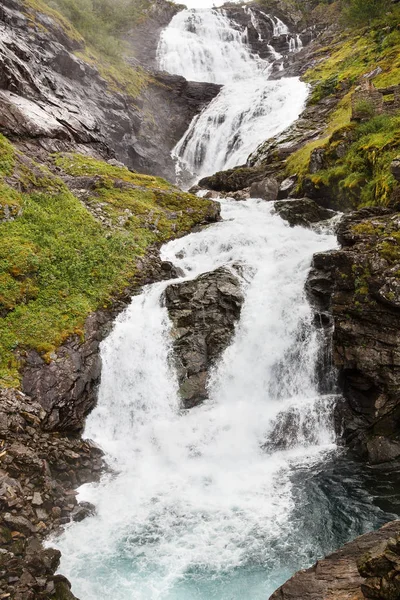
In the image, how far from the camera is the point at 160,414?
15375mm

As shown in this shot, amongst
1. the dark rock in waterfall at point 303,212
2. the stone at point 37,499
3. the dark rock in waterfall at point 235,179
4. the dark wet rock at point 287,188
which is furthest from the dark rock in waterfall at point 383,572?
the dark rock in waterfall at point 235,179

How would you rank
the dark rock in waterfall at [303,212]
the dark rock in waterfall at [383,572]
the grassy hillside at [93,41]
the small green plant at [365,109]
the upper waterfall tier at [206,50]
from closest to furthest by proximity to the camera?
the dark rock in waterfall at [383,572]
the dark rock in waterfall at [303,212]
the small green plant at [365,109]
the grassy hillside at [93,41]
the upper waterfall tier at [206,50]

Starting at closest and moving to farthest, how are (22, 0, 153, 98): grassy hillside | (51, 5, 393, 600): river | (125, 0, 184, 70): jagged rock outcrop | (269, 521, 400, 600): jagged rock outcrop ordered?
(269, 521, 400, 600): jagged rock outcrop < (51, 5, 393, 600): river < (22, 0, 153, 98): grassy hillside < (125, 0, 184, 70): jagged rock outcrop

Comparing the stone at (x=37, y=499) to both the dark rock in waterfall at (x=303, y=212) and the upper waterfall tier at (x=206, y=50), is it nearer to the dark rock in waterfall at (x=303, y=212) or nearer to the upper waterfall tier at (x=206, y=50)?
the dark rock in waterfall at (x=303, y=212)

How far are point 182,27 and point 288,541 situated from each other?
7019cm

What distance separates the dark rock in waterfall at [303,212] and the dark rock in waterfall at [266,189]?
138 inches

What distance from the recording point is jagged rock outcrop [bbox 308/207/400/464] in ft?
44.1

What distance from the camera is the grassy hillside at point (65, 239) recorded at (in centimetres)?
1501

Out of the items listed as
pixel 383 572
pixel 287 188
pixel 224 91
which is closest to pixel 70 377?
pixel 383 572

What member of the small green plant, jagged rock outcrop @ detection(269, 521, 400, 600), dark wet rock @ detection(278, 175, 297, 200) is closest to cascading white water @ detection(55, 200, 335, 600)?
jagged rock outcrop @ detection(269, 521, 400, 600)

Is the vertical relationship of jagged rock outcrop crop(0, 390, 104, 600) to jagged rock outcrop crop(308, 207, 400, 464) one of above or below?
below

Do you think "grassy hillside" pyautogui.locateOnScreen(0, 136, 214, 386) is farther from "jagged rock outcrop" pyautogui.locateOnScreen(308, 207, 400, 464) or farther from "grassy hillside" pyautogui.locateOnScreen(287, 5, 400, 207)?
"jagged rock outcrop" pyautogui.locateOnScreen(308, 207, 400, 464)

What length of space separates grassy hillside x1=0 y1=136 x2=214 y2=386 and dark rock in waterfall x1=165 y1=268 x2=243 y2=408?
2.88 m

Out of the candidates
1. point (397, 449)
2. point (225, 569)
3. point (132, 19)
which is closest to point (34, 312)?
point (225, 569)
